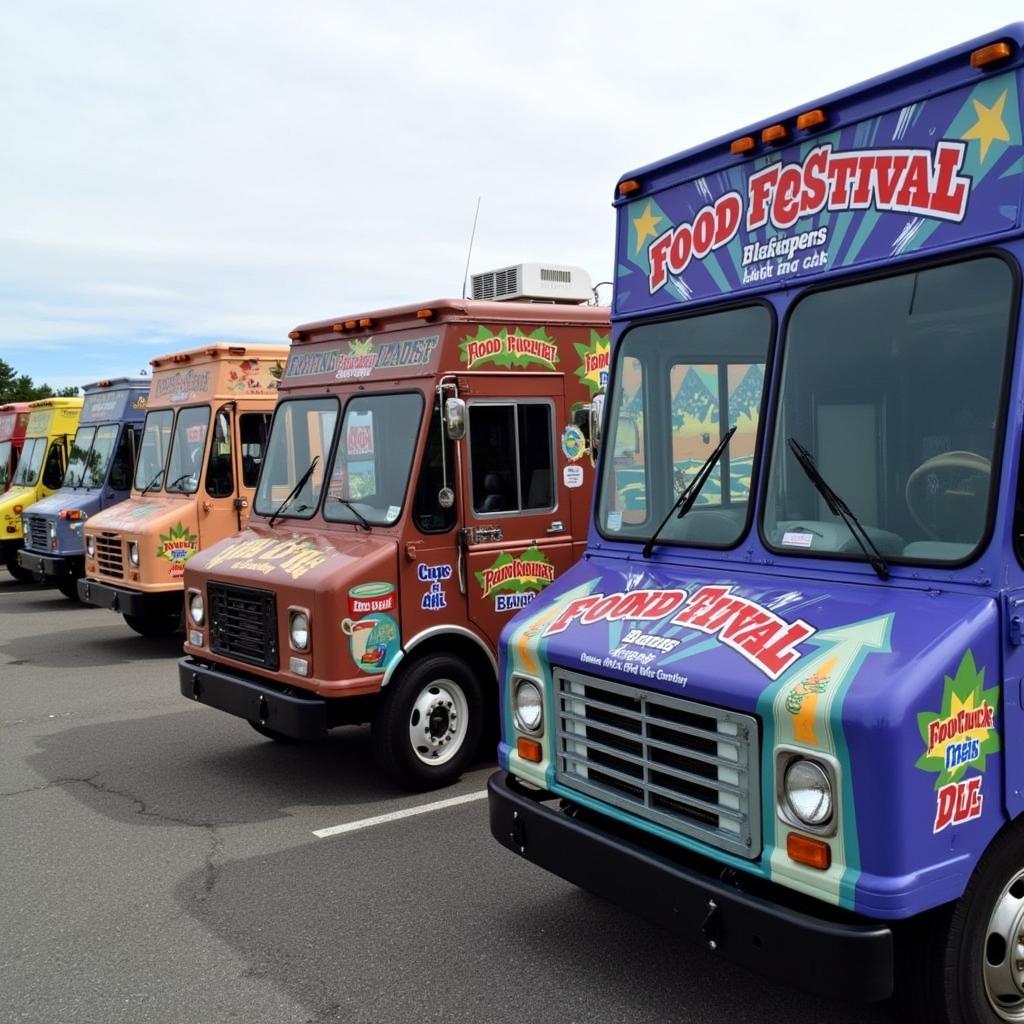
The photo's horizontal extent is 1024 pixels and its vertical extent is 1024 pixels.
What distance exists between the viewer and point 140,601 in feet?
33.7

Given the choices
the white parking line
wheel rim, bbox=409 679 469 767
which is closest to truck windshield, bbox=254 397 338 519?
wheel rim, bbox=409 679 469 767

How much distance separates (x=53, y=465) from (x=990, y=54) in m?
15.5

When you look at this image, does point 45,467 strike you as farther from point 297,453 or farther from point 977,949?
point 977,949

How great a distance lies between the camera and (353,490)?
21.7 feet

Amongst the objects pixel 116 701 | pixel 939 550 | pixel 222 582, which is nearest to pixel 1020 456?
pixel 939 550

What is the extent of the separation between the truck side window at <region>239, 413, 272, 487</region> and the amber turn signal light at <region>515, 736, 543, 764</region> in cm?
729

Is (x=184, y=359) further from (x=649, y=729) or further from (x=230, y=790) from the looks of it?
(x=649, y=729)

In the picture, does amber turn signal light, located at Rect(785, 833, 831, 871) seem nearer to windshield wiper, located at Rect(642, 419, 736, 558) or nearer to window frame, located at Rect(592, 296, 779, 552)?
window frame, located at Rect(592, 296, 779, 552)

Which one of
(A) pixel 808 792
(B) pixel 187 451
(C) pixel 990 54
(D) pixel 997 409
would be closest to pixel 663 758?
(A) pixel 808 792

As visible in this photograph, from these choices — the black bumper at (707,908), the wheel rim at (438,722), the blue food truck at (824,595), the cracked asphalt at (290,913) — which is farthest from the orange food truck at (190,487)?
the black bumper at (707,908)

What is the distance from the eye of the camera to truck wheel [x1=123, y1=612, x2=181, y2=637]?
38.8ft

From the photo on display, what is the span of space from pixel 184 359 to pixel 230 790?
6238 millimetres

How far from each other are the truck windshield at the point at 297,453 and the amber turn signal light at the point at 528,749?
10.3ft

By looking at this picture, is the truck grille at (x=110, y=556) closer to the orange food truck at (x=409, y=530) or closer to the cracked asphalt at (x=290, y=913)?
the cracked asphalt at (x=290, y=913)
